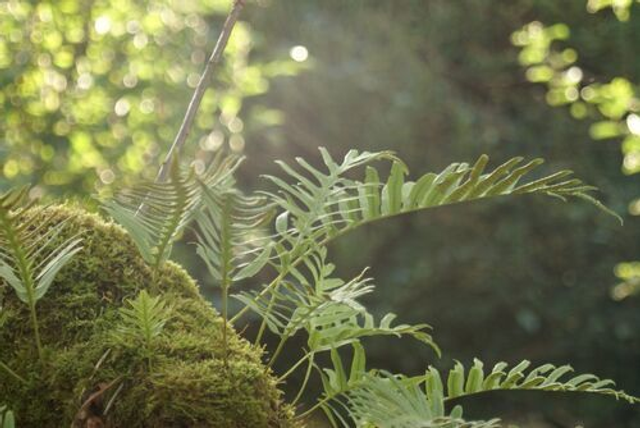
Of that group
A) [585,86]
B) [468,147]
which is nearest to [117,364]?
[468,147]

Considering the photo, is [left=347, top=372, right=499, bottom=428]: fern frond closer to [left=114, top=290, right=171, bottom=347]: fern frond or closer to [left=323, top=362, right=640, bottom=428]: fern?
[left=323, top=362, right=640, bottom=428]: fern

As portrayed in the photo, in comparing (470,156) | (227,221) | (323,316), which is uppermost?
(470,156)

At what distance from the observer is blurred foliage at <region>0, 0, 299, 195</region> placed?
15.4 feet

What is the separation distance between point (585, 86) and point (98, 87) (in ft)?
9.79

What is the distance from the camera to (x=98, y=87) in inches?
189

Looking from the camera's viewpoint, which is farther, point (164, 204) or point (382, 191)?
point (382, 191)

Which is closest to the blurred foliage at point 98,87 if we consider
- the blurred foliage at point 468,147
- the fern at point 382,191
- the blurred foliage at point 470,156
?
the blurred foliage at point 468,147

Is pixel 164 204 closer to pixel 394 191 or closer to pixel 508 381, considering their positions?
pixel 394 191

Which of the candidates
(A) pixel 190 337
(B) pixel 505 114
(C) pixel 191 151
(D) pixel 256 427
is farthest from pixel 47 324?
(B) pixel 505 114

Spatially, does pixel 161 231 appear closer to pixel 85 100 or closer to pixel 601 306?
pixel 85 100

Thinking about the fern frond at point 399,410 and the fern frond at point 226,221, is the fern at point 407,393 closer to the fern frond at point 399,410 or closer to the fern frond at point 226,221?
the fern frond at point 399,410

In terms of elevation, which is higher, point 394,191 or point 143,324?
point 394,191

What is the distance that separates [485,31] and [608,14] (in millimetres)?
757

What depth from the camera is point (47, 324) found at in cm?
139
